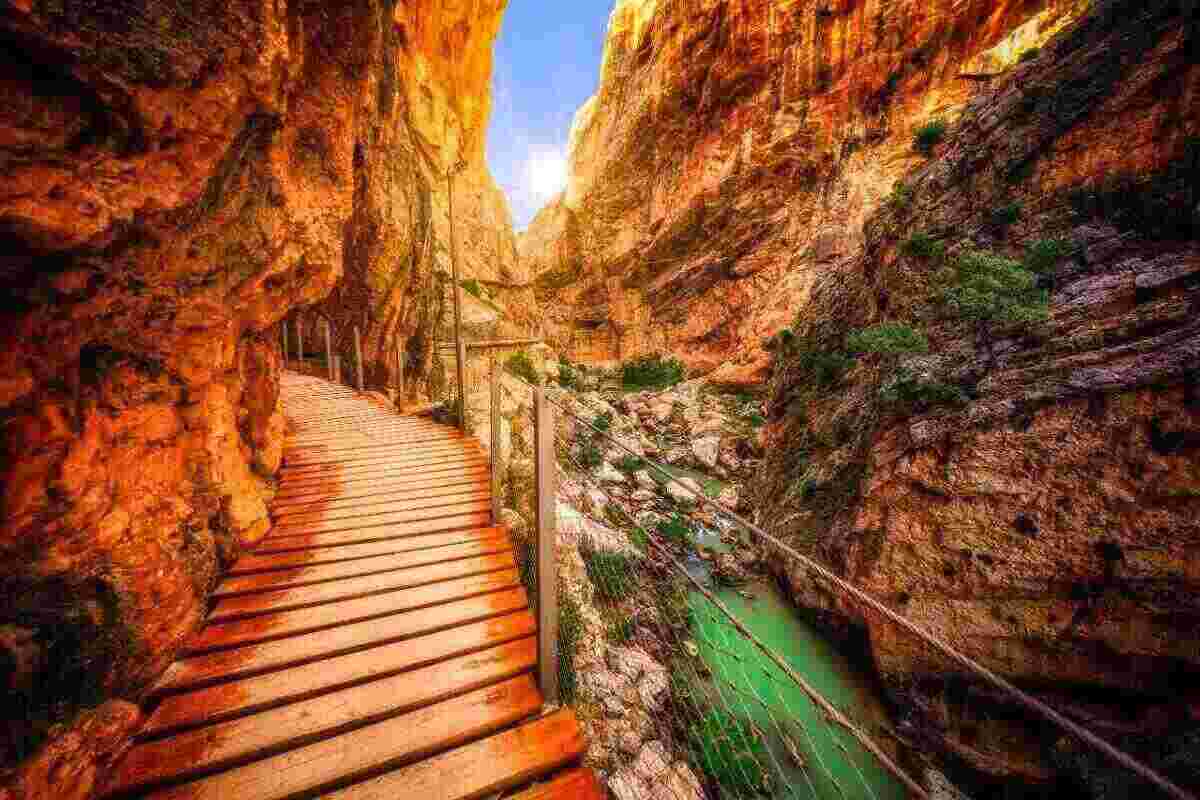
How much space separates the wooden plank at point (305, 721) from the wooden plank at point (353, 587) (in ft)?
2.34

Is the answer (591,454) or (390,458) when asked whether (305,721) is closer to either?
(390,458)

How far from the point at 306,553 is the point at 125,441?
4.78 feet

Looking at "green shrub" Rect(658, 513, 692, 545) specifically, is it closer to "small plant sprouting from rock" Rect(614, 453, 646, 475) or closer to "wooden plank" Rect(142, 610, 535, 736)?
"small plant sprouting from rock" Rect(614, 453, 646, 475)

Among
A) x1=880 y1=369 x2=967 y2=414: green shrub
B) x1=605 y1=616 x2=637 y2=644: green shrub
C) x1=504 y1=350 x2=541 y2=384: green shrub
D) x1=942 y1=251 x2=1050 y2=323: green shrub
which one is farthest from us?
x1=504 y1=350 x2=541 y2=384: green shrub

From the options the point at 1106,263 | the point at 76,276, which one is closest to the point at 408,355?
the point at 76,276

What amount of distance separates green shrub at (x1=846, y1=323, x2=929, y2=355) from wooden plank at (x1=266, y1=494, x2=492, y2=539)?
21.4ft

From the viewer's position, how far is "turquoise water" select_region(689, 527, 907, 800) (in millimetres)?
4719

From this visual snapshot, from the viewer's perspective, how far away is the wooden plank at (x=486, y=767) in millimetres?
1786

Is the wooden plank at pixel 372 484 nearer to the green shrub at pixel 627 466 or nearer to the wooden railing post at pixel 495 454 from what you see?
the wooden railing post at pixel 495 454

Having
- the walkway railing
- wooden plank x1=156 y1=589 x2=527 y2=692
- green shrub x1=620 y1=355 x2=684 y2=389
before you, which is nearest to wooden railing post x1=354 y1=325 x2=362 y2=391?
the walkway railing

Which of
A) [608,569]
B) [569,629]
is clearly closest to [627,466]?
[608,569]

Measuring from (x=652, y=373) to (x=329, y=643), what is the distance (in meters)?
23.8

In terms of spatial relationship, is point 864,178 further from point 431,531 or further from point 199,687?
point 199,687

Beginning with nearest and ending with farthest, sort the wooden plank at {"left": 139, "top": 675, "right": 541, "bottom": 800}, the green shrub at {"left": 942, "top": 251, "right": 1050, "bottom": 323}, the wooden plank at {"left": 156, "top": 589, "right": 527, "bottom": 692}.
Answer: the wooden plank at {"left": 139, "top": 675, "right": 541, "bottom": 800}, the wooden plank at {"left": 156, "top": 589, "right": 527, "bottom": 692}, the green shrub at {"left": 942, "top": 251, "right": 1050, "bottom": 323}
